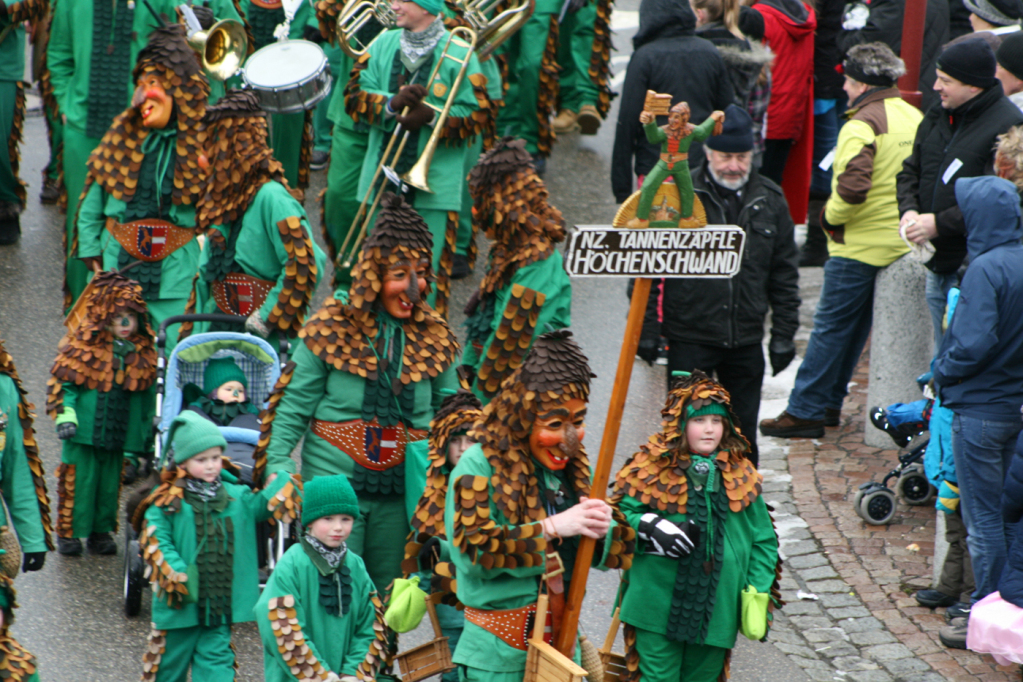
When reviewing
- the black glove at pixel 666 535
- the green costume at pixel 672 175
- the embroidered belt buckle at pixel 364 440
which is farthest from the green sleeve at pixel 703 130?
the embroidered belt buckle at pixel 364 440

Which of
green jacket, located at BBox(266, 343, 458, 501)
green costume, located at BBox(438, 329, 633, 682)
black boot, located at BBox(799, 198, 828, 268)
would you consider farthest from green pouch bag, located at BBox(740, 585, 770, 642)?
black boot, located at BBox(799, 198, 828, 268)

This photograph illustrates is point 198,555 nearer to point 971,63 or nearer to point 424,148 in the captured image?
point 424,148

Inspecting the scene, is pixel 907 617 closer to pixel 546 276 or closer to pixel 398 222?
pixel 546 276

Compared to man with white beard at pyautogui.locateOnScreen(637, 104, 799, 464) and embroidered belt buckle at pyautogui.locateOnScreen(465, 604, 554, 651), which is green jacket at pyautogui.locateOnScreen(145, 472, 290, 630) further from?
man with white beard at pyautogui.locateOnScreen(637, 104, 799, 464)

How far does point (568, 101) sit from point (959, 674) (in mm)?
8014

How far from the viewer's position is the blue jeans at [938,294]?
7.53 metres

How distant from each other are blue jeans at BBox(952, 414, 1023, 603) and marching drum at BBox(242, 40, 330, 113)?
4.50 metres

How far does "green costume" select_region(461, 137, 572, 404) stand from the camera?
21.8ft

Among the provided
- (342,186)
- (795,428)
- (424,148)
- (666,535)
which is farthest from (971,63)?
(342,186)

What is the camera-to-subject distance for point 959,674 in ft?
20.7

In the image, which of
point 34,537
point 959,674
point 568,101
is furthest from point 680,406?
point 568,101

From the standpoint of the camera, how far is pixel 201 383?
669 centimetres

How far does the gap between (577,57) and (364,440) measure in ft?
24.6

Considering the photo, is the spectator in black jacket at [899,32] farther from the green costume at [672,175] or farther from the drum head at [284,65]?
the green costume at [672,175]
